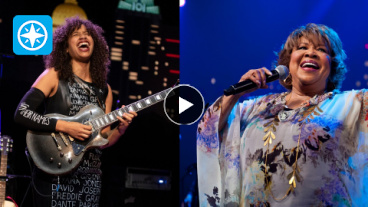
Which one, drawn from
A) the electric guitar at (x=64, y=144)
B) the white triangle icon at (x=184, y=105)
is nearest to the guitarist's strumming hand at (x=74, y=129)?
the electric guitar at (x=64, y=144)

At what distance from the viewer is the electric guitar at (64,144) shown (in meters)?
2.62

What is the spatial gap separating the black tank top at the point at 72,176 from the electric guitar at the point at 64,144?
4 centimetres

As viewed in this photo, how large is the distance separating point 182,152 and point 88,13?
1.24 meters

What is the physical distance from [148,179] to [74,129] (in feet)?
3.16

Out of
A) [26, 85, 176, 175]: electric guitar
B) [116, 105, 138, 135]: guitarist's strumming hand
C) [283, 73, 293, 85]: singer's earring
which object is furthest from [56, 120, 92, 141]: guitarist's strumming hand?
[283, 73, 293, 85]: singer's earring

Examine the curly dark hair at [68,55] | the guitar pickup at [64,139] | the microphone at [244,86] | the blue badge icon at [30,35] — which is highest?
the blue badge icon at [30,35]

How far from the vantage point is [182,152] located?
356 cm

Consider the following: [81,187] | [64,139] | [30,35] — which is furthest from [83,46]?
[81,187]

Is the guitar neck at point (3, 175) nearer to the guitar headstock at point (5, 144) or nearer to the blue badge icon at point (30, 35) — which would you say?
the guitar headstock at point (5, 144)

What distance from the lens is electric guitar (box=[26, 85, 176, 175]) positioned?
2.62m

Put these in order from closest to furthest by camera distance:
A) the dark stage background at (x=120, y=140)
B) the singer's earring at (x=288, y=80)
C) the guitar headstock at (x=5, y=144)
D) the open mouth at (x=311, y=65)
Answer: the open mouth at (x=311, y=65) < the singer's earring at (x=288, y=80) < the guitar headstock at (x=5, y=144) < the dark stage background at (x=120, y=140)

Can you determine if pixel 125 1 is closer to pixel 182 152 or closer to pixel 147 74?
pixel 147 74

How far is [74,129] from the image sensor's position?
2.66 metres
